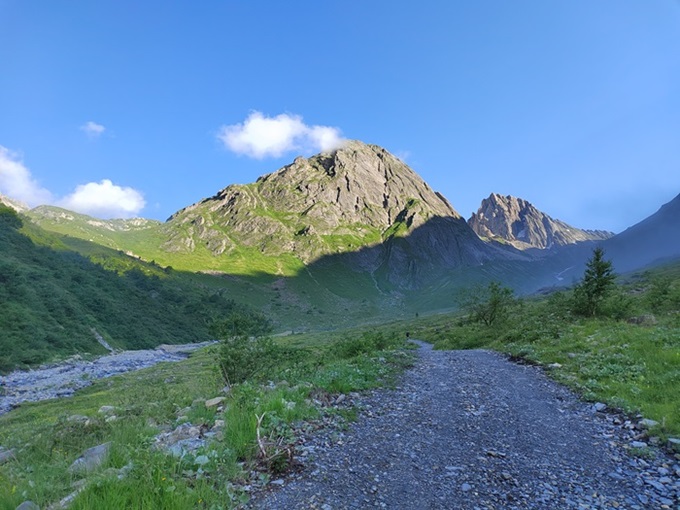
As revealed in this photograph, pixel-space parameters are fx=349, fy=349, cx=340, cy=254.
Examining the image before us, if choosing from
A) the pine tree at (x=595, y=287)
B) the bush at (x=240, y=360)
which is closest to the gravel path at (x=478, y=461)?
the bush at (x=240, y=360)

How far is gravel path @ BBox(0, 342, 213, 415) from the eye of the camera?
36.1 m

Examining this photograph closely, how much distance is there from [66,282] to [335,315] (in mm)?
130372

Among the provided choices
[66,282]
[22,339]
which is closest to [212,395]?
[22,339]

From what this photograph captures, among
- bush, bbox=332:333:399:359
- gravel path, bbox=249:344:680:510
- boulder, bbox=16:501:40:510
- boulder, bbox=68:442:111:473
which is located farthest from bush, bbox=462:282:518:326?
boulder, bbox=16:501:40:510

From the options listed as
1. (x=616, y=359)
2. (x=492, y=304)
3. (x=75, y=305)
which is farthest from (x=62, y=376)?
(x=616, y=359)

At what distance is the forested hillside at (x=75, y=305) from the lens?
192ft

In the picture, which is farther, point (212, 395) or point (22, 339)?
point (22, 339)

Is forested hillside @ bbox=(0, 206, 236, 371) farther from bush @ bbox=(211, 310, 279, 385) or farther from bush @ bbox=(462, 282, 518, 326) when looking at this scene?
bush @ bbox=(462, 282, 518, 326)

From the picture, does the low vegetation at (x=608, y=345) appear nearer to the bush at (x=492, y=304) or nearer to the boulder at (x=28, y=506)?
the bush at (x=492, y=304)

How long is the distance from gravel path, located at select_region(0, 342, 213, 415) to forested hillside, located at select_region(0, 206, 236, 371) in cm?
387

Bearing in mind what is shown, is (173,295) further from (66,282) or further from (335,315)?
(335,315)

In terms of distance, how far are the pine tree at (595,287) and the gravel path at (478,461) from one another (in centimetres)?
2192

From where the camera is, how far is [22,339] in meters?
55.2

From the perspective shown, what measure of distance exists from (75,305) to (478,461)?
94.2 metres
